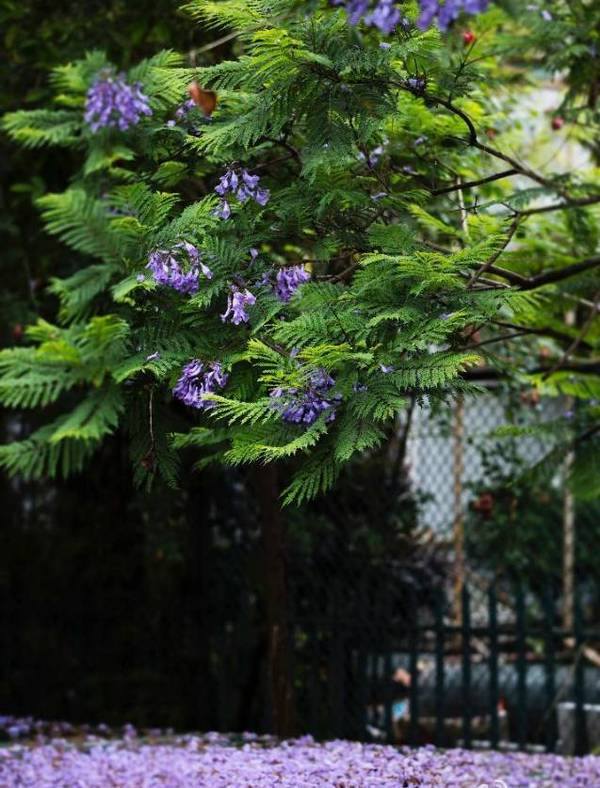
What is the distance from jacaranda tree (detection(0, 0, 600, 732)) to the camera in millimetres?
3484

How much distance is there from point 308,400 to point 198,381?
47 centimetres

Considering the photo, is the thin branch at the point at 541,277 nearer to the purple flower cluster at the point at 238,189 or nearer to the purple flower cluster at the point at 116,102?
the purple flower cluster at the point at 238,189

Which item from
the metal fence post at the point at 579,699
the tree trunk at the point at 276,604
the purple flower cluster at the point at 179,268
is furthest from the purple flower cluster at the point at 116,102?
the metal fence post at the point at 579,699

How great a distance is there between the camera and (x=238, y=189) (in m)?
4.02

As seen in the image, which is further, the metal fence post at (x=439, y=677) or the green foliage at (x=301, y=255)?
the metal fence post at (x=439, y=677)

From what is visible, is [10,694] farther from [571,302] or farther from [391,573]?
[571,302]

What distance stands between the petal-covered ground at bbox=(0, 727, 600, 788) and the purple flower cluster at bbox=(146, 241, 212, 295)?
197 cm

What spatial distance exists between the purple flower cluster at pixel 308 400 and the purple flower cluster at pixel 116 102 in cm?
189

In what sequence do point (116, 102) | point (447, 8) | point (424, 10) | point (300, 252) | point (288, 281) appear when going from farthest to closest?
point (116, 102) < point (300, 252) < point (288, 281) < point (424, 10) < point (447, 8)

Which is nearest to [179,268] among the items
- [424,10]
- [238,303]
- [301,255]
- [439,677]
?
[238,303]

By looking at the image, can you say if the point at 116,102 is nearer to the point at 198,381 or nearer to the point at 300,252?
the point at 300,252

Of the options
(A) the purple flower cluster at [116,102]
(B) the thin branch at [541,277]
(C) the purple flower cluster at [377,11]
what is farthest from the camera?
(A) the purple flower cluster at [116,102]

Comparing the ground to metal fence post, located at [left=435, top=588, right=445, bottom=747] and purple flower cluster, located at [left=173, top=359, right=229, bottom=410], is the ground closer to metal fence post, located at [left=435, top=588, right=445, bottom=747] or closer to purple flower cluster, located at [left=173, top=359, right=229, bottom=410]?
metal fence post, located at [left=435, top=588, right=445, bottom=747]

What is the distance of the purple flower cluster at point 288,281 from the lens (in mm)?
3900
